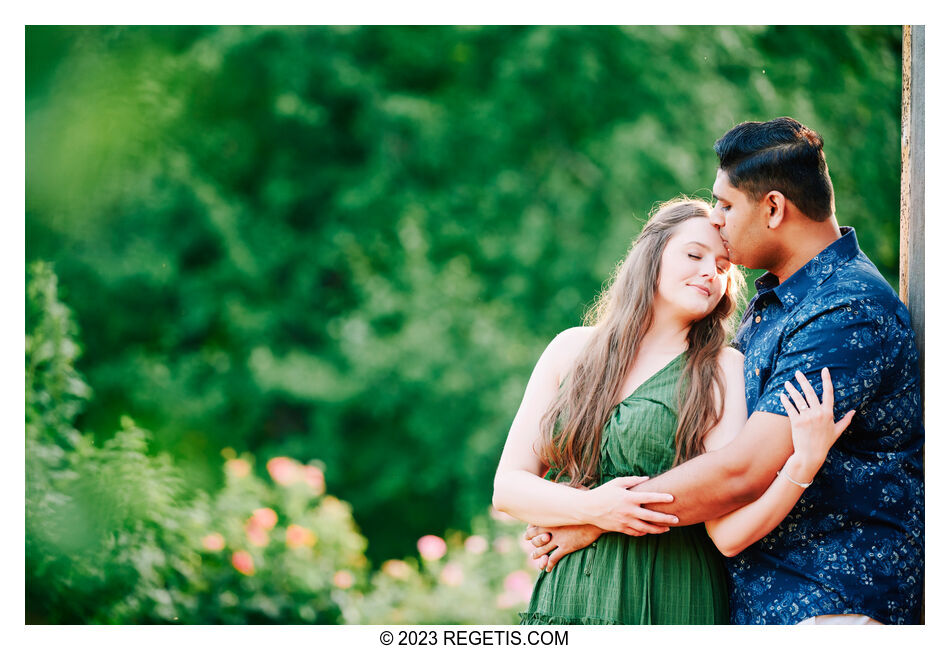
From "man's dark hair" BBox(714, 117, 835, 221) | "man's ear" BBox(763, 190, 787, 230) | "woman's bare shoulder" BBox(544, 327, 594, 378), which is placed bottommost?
"woman's bare shoulder" BBox(544, 327, 594, 378)

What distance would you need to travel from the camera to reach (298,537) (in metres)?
3.87

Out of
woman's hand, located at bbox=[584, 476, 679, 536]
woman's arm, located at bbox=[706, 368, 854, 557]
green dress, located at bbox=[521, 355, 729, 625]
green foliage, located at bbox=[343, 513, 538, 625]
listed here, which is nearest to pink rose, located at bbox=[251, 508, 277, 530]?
green foliage, located at bbox=[343, 513, 538, 625]

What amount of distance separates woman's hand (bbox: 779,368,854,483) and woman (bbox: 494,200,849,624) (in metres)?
0.10

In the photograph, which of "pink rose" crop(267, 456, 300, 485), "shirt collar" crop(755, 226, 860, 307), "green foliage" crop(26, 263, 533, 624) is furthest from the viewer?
"pink rose" crop(267, 456, 300, 485)

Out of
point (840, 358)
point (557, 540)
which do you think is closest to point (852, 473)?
point (840, 358)

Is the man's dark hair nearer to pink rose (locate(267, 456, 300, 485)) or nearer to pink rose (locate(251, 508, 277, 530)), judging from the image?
pink rose (locate(251, 508, 277, 530))

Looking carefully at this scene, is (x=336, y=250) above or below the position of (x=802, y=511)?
above

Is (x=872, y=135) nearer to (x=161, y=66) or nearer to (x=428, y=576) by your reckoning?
(x=428, y=576)

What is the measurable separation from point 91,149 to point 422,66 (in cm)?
216

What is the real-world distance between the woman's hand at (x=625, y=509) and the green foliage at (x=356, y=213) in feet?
10.3

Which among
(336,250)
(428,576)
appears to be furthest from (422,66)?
(428,576)

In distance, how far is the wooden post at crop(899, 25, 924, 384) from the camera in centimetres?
255

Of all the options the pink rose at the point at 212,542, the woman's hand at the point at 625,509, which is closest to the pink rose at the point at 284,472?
the pink rose at the point at 212,542

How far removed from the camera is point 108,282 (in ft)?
18.5
